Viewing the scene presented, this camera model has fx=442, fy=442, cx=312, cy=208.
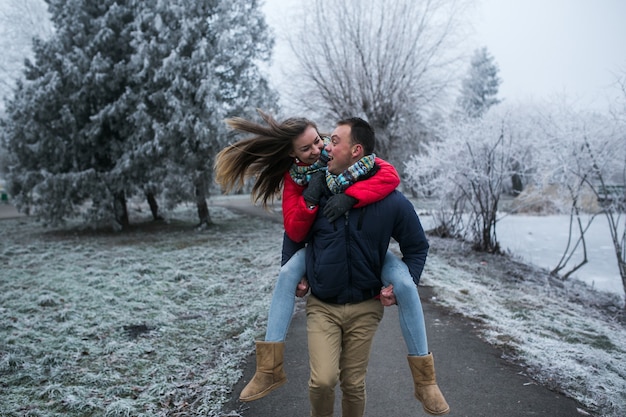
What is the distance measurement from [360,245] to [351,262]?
11 cm

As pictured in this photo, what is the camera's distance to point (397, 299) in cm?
249

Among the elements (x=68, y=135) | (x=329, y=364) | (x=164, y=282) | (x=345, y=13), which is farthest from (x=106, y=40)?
(x=329, y=364)

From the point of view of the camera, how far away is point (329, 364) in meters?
2.41

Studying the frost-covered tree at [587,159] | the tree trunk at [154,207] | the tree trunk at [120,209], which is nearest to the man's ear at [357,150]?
the frost-covered tree at [587,159]

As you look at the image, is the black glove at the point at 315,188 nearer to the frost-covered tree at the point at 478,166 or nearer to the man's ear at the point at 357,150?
the man's ear at the point at 357,150

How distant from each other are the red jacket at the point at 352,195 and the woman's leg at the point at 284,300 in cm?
16

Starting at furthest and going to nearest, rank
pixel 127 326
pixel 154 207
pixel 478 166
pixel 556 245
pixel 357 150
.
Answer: pixel 154 207 → pixel 556 245 → pixel 478 166 → pixel 127 326 → pixel 357 150

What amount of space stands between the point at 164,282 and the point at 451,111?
11584 millimetres

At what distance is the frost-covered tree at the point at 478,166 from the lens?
1084cm

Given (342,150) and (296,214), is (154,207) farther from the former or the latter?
(342,150)

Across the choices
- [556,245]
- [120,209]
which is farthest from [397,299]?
[120,209]

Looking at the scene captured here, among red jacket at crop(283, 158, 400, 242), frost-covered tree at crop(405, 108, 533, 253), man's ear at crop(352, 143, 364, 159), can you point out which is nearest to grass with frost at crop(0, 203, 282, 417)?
red jacket at crop(283, 158, 400, 242)

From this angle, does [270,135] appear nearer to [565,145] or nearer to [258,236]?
[565,145]

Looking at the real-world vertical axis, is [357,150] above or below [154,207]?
above
